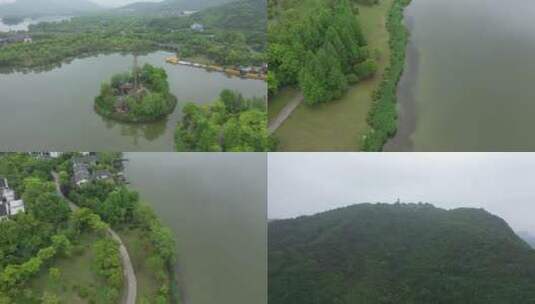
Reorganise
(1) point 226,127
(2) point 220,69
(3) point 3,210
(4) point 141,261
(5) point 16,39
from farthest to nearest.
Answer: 1. (5) point 16,39
2. (2) point 220,69
3. (3) point 3,210
4. (1) point 226,127
5. (4) point 141,261

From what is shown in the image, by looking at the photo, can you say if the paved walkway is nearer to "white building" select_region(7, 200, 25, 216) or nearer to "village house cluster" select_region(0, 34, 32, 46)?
"white building" select_region(7, 200, 25, 216)

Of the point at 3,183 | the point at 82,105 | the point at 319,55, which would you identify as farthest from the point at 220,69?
the point at 3,183

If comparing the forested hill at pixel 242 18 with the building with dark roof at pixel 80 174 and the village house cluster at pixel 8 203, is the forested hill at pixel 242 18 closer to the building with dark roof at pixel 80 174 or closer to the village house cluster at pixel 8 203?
the building with dark roof at pixel 80 174

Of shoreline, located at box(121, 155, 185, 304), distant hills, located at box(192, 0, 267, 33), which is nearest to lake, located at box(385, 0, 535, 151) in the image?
shoreline, located at box(121, 155, 185, 304)

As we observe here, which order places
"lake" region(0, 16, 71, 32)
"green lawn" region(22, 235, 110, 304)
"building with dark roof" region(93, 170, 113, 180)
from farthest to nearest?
"lake" region(0, 16, 71, 32) → "building with dark roof" region(93, 170, 113, 180) → "green lawn" region(22, 235, 110, 304)

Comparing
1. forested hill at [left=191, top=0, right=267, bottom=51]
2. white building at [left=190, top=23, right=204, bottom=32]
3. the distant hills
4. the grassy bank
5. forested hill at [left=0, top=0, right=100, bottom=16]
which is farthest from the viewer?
forested hill at [left=0, top=0, right=100, bottom=16]

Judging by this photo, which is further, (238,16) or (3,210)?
(238,16)

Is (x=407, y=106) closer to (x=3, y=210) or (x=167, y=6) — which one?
(x=3, y=210)

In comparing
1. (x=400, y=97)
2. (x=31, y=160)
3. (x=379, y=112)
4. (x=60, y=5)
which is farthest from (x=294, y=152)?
(x=60, y=5)
